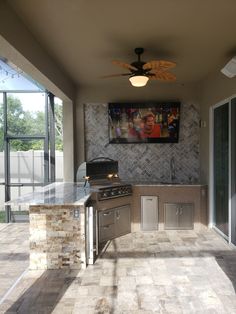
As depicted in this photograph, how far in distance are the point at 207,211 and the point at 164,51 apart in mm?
2907

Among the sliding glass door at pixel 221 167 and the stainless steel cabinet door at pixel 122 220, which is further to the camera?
the stainless steel cabinet door at pixel 122 220

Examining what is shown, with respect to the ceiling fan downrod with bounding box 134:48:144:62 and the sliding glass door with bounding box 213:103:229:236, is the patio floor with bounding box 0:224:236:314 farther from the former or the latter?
the ceiling fan downrod with bounding box 134:48:144:62

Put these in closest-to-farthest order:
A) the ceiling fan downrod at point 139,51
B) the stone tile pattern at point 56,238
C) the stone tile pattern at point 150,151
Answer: the stone tile pattern at point 56,238 → the ceiling fan downrod at point 139,51 → the stone tile pattern at point 150,151

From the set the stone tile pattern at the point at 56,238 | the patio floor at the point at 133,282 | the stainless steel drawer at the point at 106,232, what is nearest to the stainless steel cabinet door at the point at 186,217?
the patio floor at the point at 133,282

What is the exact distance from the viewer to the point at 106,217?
15.4ft

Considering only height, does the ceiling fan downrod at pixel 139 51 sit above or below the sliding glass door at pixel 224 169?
above

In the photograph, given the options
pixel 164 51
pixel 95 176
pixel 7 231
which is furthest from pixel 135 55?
pixel 7 231

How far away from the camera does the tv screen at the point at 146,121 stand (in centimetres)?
582

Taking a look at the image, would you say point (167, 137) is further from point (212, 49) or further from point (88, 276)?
point (88, 276)

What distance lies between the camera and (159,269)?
3.57m

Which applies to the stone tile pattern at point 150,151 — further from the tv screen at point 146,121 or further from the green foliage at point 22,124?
the green foliage at point 22,124

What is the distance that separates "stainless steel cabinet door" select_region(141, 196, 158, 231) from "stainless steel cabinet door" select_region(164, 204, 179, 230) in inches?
7.4

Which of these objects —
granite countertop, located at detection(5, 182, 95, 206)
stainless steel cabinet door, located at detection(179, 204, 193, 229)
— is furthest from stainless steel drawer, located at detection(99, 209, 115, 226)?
stainless steel cabinet door, located at detection(179, 204, 193, 229)

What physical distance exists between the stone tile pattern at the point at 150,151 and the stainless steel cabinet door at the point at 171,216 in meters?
0.77
